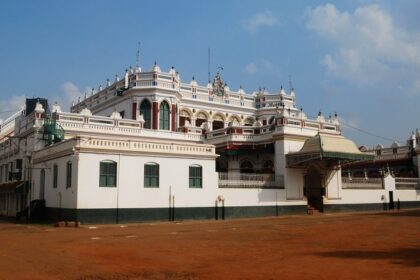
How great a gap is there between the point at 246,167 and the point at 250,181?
244 inches

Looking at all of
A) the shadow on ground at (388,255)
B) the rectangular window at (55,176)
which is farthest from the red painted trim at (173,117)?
the shadow on ground at (388,255)

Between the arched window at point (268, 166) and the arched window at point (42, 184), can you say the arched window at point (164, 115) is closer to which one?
the arched window at point (268, 166)

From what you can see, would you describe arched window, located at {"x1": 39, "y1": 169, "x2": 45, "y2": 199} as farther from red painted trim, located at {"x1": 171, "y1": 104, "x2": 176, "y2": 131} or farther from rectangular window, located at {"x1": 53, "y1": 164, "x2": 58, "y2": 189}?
red painted trim, located at {"x1": 171, "y1": 104, "x2": 176, "y2": 131}

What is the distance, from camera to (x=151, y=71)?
38.1m

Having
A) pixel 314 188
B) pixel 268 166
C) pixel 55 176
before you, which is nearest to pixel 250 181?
pixel 268 166

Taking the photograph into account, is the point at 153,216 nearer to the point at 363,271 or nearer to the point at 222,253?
the point at 222,253

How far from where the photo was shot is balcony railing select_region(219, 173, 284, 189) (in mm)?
30375

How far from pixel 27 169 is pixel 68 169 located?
7.91 metres

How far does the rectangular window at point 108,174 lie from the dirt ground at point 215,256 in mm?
6685

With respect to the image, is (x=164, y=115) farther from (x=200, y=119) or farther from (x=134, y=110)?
(x=200, y=119)

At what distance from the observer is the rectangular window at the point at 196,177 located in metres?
28.4

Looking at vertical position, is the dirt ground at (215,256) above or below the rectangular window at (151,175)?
below

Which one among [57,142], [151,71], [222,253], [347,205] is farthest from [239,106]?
[222,253]

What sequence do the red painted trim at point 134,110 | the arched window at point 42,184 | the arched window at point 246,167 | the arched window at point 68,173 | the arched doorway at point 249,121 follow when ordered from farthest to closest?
the arched doorway at point 249,121, the red painted trim at point 134,110, the arched window at point 246,167, the arched window at point 42,184, the arched window at point 68,173
